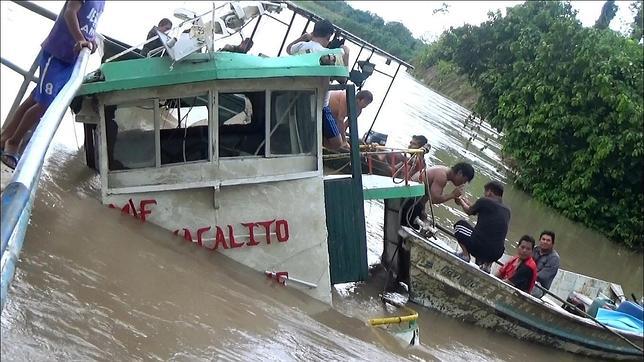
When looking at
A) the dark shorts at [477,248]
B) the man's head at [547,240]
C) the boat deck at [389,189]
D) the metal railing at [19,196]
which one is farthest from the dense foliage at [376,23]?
the metal railing at [19,196]

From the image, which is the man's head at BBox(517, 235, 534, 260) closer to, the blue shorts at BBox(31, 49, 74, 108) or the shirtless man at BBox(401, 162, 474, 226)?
the shirtless man at BBox(401, 162, 474, 226)

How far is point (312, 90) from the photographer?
20.9ft

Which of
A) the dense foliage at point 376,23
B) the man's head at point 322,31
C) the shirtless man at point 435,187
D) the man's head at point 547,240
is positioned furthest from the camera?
the dense foliage at point 376,23

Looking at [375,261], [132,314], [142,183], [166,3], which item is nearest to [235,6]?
[142,183]

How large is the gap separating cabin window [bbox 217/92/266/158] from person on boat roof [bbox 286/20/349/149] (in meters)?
0.69

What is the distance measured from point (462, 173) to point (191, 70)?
3.69 m

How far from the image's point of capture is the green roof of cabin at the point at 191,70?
18.2 feet

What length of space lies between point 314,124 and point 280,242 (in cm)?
117

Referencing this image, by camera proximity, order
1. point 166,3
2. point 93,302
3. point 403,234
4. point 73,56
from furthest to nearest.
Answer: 1. point 166,3
2. point 403,234
3. point 73,56
4. point 93,302

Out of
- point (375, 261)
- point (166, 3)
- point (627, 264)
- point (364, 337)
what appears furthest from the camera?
point (166, 3)

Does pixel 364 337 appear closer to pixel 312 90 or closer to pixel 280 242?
pixel 280 242

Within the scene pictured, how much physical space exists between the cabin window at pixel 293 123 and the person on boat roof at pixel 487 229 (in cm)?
246

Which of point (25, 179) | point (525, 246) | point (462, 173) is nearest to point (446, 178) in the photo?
point (462, 173)

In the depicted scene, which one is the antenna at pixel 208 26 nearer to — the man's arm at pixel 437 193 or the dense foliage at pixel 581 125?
the man's arm at pixel 437 193
